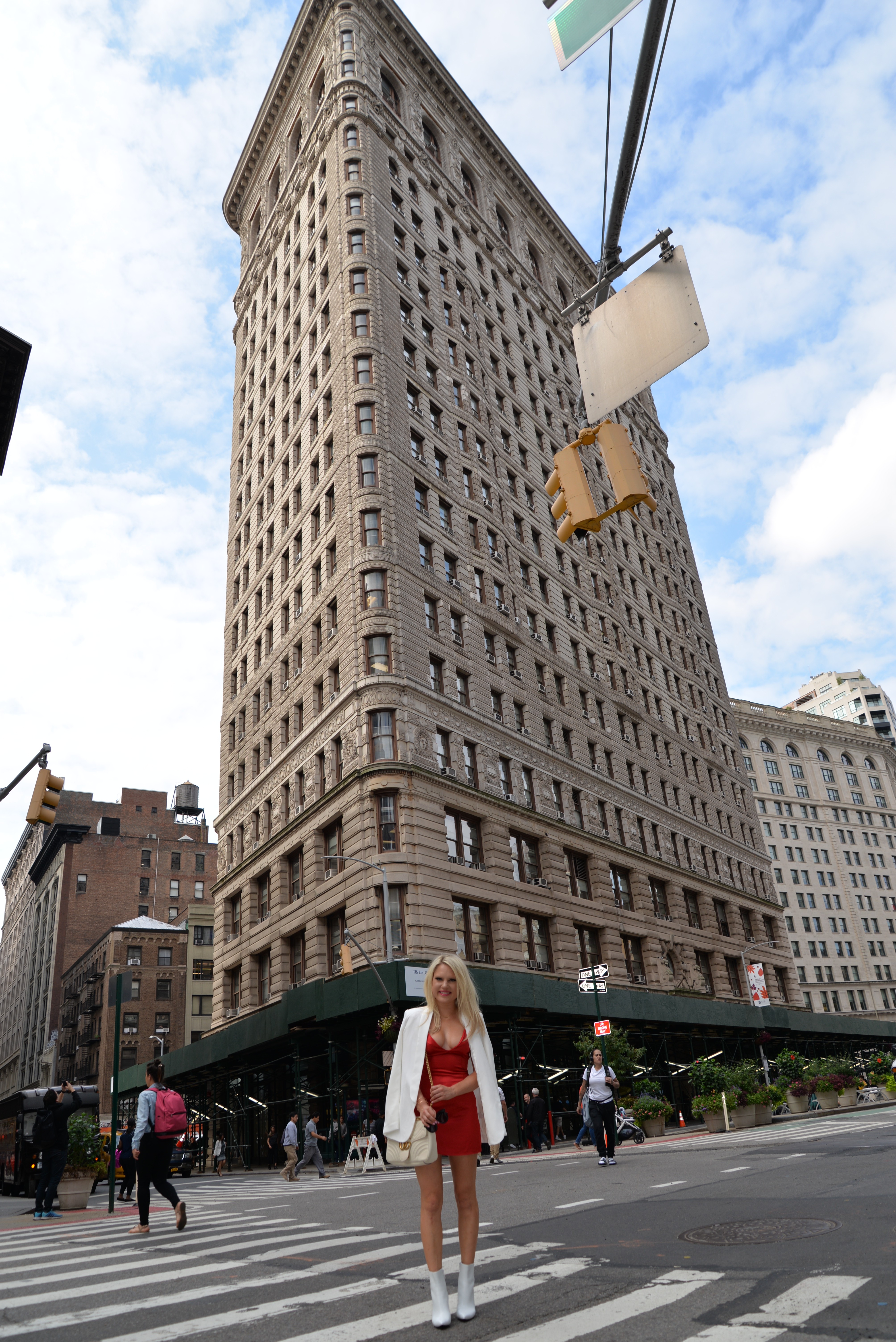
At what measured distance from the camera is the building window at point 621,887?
45594mm

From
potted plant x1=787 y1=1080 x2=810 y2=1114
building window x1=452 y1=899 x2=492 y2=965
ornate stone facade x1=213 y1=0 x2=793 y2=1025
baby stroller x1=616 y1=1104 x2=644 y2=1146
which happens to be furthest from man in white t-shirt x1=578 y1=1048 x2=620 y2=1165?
building window x1=452 y1=899 x2=492 y2=965

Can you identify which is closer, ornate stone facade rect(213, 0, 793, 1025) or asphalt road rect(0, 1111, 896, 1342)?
asphalt road rect(0, 1111, 896, 1342)

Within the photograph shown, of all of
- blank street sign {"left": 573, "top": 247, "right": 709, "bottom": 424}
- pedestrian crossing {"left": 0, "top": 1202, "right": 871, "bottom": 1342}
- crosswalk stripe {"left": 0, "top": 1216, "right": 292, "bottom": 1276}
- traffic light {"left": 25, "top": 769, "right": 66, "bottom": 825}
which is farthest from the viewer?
traffic light {"left": 25, "top": 769, "right": 66, "bottom": 825}

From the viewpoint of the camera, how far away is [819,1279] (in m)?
5.26

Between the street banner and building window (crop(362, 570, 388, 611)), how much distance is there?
84.6 ft

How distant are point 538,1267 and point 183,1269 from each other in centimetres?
313

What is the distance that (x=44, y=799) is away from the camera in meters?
16.5

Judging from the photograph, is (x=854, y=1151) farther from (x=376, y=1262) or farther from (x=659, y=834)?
(x=659, y=834)

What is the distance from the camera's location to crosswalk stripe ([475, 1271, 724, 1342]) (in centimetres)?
460

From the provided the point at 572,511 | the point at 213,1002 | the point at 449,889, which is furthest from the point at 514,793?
the point at 572,511

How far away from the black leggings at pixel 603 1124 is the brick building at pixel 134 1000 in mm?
68051

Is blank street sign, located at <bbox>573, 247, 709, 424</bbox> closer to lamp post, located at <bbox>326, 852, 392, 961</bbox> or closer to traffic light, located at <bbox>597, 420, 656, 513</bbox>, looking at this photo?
traffic light, located at <bbox>597, 420, 656, 513</bbox>

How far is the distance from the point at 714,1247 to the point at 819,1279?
1400 millimetres

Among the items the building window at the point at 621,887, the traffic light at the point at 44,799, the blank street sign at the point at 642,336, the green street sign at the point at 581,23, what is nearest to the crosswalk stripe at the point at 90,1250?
the traffic light at the point at 44,799
